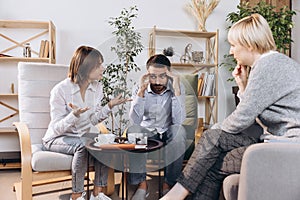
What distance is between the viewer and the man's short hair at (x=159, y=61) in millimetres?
2012

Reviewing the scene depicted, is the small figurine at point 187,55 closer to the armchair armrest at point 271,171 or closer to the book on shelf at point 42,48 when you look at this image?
the armchair armrest at point 271,171

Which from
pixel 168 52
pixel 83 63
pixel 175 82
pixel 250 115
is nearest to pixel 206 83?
pixel 168 52

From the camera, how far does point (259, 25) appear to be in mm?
1784

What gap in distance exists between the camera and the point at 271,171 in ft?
4.58

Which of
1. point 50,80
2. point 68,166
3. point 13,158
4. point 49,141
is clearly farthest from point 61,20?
point 68,166

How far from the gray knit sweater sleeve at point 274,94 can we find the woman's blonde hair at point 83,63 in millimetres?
953

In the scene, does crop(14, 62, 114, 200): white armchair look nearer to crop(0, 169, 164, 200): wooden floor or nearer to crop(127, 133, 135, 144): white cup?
crop(0, 169, 164, 200): wooden floor

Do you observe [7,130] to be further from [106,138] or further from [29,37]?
[106,138]

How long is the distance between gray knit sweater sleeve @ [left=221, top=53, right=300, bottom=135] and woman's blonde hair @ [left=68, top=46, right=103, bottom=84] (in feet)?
3.13

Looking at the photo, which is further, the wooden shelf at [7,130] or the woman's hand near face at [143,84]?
the wooden shelf at [7,130]

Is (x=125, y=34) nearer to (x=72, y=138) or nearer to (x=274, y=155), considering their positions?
(x=72, y=138)

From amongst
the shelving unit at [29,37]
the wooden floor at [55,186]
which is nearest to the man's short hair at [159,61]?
the wooden floor at [55,186]

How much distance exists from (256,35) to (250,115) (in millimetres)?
427

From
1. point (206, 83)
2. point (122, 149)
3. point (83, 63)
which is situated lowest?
point (122, 149)
